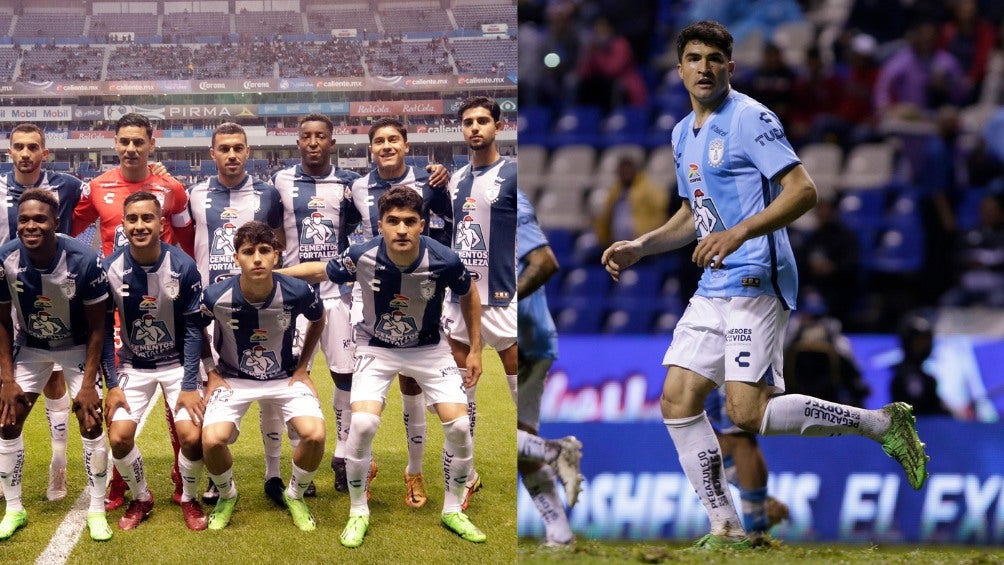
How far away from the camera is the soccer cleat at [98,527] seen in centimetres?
337

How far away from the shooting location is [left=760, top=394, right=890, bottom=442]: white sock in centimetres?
257

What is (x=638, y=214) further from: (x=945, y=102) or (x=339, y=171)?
(x=339, y=171)

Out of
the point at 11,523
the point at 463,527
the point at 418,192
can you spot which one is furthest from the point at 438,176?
the point at 11,523

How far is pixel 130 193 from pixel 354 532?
1.78 metres

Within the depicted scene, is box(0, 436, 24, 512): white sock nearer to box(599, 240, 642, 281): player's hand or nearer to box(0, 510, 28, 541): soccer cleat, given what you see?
box(0, 510, 28, 541): soccer cleat

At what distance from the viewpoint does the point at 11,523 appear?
11.2 feet

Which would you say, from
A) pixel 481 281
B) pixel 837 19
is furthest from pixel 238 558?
pixel 837 19

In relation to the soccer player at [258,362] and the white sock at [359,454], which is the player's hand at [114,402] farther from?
the white sock at [359,454]

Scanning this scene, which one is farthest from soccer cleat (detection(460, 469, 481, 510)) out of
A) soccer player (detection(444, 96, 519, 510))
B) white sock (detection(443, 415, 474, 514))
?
white sock (detection(443, 415, 474, 514))

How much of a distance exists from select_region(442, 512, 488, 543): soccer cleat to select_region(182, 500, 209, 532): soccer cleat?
0.97 m

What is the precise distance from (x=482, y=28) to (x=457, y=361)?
1.60 meters

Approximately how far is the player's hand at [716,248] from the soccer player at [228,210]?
6.47 feet

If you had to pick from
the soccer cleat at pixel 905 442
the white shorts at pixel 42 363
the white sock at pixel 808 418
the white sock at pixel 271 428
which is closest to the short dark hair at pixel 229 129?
the white shorts at pixel 42 363

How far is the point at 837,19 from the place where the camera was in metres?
2.74
